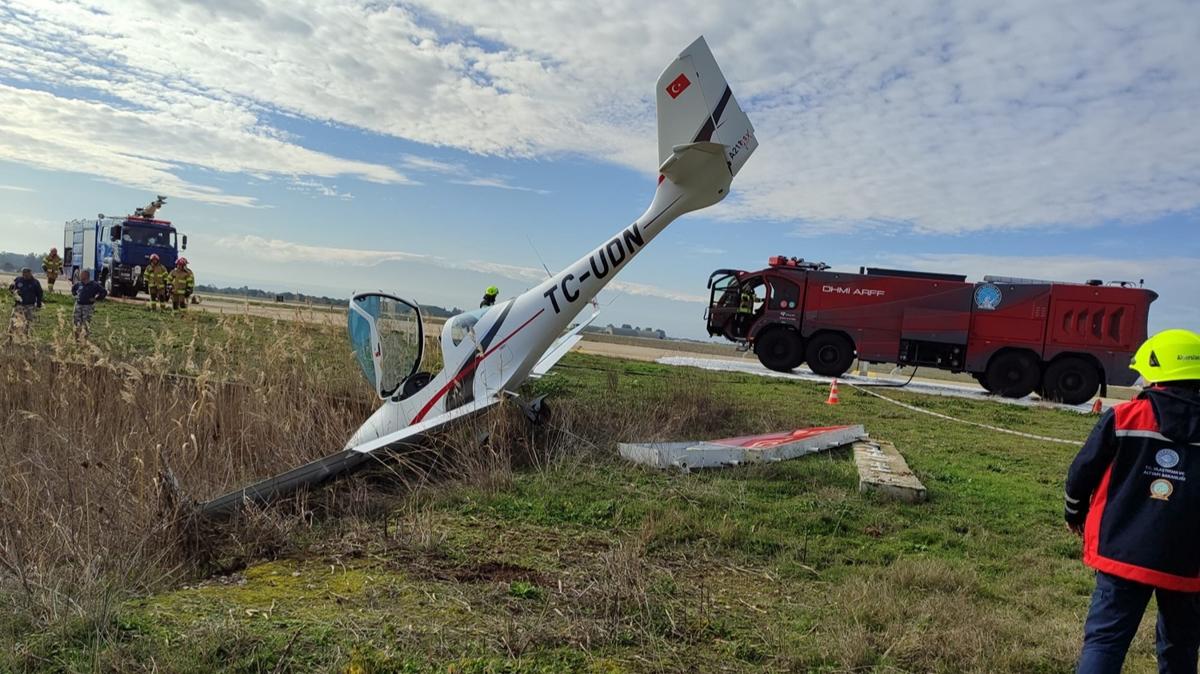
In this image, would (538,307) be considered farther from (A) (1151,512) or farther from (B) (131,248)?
(B) (131,248)

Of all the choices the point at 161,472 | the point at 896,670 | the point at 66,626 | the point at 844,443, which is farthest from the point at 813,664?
the point at 844,443

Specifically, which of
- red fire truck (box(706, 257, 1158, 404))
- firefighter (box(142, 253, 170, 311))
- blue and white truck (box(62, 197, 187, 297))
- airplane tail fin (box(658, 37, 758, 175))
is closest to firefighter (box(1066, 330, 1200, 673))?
airplane tail fin (box(658, 37, 758, 175))

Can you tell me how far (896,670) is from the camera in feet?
10.4

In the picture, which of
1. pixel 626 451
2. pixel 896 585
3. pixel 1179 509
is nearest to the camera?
pixel 1179 509

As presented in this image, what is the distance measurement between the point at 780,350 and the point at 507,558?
15802 mm

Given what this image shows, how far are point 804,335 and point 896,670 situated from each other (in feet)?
54.7

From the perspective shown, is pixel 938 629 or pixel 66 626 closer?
pixel 66 626

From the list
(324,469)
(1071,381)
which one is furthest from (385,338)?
(1071,381)

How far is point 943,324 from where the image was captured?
18422 mm

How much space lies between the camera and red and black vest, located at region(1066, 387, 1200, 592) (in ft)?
9.62

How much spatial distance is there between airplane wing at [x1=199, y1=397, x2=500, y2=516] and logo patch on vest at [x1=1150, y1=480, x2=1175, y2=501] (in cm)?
482

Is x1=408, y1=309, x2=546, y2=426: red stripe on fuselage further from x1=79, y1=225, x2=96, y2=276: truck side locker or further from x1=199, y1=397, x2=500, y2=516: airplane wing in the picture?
x1=79, y1=225, x2=96, y2=276: truck side locker

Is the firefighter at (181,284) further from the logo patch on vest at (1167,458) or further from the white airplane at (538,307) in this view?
the logo patch on vest at (1167,458)

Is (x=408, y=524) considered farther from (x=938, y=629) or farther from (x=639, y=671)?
(x=938, y=629)
